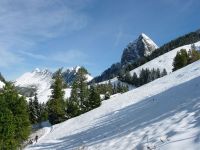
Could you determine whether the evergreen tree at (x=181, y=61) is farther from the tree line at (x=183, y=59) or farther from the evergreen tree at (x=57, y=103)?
the evergreen tree at (x=57, y=103)

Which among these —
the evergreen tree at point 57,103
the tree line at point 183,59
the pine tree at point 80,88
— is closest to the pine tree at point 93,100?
the pine tree at point 80,88

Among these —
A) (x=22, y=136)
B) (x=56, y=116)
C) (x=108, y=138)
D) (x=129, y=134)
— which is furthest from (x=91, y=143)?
(x=56, y=116)

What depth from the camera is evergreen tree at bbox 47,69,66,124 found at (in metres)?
78.1

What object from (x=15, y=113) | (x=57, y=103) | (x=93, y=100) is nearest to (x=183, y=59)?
(x=93, y=100)

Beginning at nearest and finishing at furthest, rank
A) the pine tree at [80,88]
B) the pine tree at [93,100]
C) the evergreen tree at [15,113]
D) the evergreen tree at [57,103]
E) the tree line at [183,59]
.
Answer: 1. the evergreen tree at [15,113]
2. the pine tree at [93,100]
3. the evergreen tree at [57,103]
4. the pine tree at [80,88]
5. the tree line at [183,59]

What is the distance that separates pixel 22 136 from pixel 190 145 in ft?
125

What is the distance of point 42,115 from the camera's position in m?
106

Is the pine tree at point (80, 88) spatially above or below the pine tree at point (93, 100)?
above

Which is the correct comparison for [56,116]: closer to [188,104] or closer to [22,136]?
[22,136]

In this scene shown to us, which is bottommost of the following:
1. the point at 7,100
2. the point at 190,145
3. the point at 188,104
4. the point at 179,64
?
the point at 190,145

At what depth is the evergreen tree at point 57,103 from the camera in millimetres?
78125

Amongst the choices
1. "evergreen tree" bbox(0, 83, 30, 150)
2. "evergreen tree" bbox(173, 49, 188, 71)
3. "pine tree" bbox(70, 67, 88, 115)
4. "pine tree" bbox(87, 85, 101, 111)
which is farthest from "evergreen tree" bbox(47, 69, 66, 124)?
"evergreen tree" bbox(173, 49, 188, 71)

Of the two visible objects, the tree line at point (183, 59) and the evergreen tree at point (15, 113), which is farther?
the tree line at point (183, 59)

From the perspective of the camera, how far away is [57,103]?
7844cm
